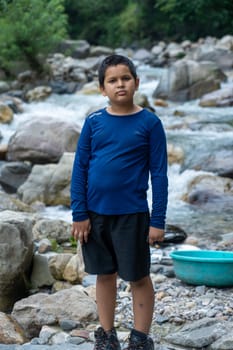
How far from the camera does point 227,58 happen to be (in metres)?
20.3

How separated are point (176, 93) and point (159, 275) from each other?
10.9 metres

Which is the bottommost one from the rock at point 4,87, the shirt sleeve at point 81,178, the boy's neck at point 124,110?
the shirt sleeve at point 81,178

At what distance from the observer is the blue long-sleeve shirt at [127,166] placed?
2.74m

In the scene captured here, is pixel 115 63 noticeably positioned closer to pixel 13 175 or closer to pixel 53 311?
pixel 53 311

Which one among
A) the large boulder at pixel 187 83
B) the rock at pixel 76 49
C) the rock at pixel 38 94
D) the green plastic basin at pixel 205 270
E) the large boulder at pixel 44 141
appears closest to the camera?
the green plastic basin at pixel 205 270

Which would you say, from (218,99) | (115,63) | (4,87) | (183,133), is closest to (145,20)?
(4,87)

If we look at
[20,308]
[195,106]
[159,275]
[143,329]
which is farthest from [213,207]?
[195,106]

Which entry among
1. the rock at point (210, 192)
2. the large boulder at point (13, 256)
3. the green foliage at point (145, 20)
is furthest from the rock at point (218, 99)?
the green foliage at point (145, 20)

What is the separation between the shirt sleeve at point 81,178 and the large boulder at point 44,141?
289 inches

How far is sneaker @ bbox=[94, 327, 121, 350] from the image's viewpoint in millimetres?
2898

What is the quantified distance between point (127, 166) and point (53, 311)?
1599mm

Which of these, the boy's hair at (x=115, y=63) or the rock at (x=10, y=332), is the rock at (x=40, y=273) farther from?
the boy's hair at (x=115, y=63)

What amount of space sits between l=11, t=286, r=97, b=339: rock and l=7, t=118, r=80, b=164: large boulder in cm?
611

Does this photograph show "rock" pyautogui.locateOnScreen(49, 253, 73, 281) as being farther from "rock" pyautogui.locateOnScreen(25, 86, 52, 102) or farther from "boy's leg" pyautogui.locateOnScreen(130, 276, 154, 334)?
"rock" pyautogui.locateOnScreen(25, 86, 52, 102)
